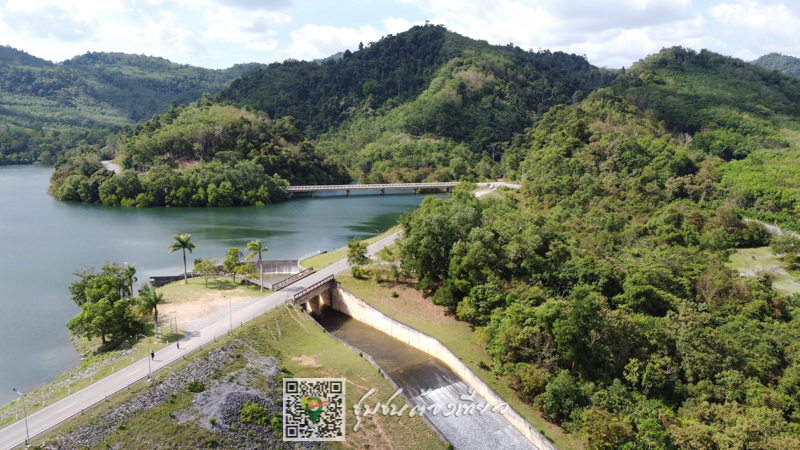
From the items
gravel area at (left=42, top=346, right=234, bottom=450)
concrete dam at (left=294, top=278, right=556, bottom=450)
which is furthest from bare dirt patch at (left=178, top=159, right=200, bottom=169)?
gravel area at (left=42, top=346, right=234, bottom=450)

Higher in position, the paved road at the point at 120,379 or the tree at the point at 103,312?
the tree at the point at 103,312

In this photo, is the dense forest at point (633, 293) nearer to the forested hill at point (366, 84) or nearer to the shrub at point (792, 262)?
the shrub at point (792, 262)

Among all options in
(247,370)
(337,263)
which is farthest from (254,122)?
(247,370)

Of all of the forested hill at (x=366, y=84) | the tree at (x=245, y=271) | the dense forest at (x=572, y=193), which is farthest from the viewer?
the forested hill at (x=366, y=84)

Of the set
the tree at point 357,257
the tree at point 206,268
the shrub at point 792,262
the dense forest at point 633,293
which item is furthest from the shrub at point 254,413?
the shrub at point 792,262

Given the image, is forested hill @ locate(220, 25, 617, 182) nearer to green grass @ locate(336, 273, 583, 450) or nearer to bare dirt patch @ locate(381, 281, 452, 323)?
bare dirt patch @ locate(381, 281, 452, 323)

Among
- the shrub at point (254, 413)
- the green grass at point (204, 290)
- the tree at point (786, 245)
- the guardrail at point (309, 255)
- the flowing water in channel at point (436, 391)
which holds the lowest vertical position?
the flowing water in channel at point (436, 391)
